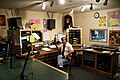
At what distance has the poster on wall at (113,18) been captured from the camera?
13.6ft

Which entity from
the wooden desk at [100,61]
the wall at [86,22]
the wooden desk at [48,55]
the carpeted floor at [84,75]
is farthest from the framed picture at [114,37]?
the wooden desk at [48,55]

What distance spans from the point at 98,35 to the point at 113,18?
850mm

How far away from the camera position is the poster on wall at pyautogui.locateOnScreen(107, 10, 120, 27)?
13.6ft

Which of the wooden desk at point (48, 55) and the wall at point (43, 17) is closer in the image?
the wooden desk at point (48, 55)

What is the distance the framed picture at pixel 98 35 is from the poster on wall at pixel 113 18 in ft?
1.10

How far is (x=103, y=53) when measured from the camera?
388cm

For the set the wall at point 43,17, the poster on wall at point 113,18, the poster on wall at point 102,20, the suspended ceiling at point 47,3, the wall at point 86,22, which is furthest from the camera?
the wall at point 86,22

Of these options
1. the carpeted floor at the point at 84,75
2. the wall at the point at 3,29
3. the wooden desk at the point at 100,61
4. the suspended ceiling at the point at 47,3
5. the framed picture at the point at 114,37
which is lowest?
the carpeted floor at the point at 84,75

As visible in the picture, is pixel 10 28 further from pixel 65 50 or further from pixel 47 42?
pixel 65 50

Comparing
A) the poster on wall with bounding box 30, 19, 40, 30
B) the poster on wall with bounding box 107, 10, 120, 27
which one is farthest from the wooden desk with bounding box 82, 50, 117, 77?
the poster on wall with bounding box 30, 19, 40, 30

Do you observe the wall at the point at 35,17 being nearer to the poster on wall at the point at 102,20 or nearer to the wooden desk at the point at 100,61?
the wooden desk at the point at 100,61

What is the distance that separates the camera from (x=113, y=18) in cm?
427

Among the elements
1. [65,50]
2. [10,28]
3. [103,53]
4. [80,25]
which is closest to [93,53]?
[103,53]

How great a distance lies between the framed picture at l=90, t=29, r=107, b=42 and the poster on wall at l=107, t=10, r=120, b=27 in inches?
13.2
